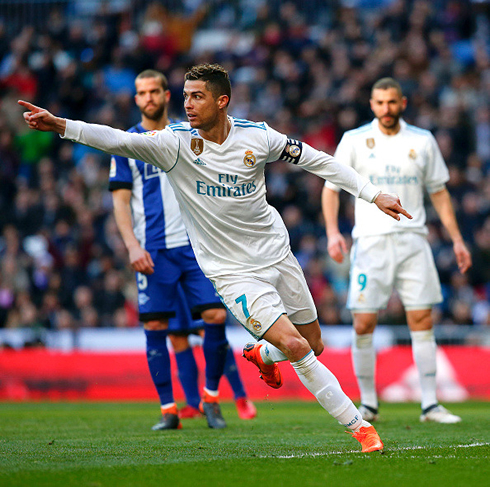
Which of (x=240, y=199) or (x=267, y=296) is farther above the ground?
(x=240, y=199)

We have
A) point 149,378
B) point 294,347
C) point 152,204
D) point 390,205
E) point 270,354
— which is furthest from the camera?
point 149,378

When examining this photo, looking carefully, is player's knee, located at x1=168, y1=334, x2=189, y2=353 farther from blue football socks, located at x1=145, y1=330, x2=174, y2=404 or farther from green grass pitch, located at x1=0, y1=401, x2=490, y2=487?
blue football socks, located at x1=145, y1=330, x2=174, y2=404

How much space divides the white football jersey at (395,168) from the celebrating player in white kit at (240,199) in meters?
2.18

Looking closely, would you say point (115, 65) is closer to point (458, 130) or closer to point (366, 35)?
point (366, 35)

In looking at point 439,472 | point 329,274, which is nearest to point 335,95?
point 329,274

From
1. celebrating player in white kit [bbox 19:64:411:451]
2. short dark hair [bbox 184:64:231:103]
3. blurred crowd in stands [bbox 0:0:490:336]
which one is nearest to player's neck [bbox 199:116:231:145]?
celebrating player in white kit [bbox 19:64:411:451]

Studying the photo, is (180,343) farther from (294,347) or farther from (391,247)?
(294,347)

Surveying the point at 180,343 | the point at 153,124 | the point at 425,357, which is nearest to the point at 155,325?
the point at 180,343

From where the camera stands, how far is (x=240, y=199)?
5.25m

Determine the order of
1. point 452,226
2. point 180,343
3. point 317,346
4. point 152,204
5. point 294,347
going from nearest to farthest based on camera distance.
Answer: point 294,347, point 317,346, point 152,204, point 452,226, point 180,343

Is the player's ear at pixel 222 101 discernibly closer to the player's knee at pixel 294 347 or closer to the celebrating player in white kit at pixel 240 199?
the celebrating player in white kit at pixel 240 199

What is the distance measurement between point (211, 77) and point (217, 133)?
0.35 m

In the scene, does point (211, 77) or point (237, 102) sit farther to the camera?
point (237, 102)

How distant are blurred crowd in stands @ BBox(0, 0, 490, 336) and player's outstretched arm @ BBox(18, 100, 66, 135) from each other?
8.68 m
